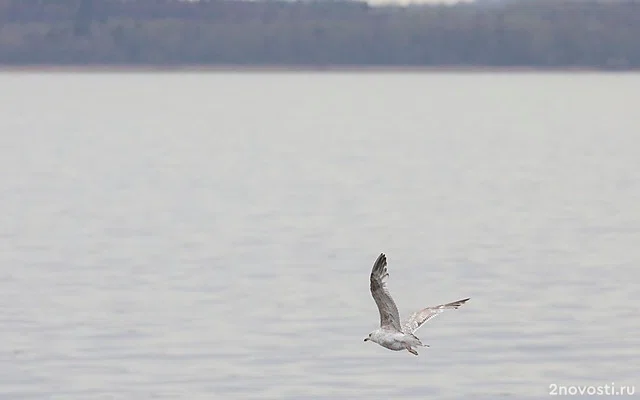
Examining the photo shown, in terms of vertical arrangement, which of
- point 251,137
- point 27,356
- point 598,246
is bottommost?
point 27,356

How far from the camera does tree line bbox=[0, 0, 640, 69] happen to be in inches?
7082

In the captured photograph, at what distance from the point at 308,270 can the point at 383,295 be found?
13740 mm

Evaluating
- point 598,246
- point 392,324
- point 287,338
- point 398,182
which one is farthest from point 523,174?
point 392,324

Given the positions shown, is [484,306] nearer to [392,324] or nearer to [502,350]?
[502,350]

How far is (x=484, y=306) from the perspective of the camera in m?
26.1

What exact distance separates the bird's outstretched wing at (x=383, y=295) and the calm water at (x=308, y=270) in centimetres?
382

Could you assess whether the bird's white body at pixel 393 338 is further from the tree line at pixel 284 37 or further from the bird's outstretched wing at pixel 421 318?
the tree line at pixel 284 37

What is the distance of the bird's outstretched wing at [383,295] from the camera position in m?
16.5

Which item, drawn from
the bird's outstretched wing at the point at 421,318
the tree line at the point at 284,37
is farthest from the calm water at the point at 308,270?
the tree line at the point at 284,37

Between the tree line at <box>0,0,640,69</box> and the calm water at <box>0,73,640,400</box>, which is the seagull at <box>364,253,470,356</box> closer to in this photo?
the calm water at <box>0,73,640,400</box>

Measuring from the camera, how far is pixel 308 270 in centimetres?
3031

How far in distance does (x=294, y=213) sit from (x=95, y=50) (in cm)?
14594

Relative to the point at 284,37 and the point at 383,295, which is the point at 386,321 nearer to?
the point at 383,295

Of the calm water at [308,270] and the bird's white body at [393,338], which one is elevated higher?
the calm water at [308,270]
